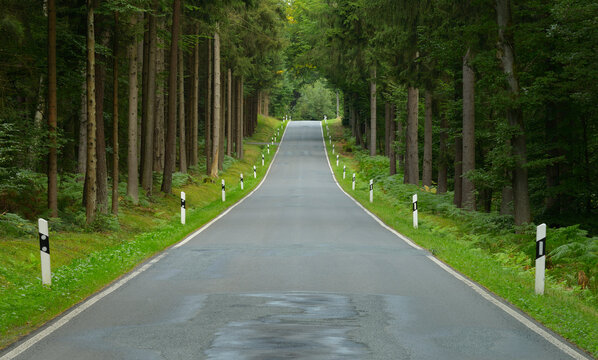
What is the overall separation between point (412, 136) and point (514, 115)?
1735 cm

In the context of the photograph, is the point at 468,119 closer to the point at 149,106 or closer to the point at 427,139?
the point at 427,139

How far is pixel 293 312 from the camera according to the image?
8289mm

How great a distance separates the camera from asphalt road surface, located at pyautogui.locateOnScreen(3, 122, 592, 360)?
6660 millimetres

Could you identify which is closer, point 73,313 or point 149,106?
point 73,313

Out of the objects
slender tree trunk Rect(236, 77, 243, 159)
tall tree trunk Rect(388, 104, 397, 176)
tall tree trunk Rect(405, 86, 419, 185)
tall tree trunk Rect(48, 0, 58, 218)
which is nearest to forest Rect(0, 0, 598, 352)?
tall tree trunk Rect(48, 0, 58, 218)

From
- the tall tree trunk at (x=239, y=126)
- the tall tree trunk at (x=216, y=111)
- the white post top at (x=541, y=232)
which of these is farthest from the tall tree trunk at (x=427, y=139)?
the tall tree trunk at (x=239, y=126)

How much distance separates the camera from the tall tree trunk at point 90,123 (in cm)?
1792

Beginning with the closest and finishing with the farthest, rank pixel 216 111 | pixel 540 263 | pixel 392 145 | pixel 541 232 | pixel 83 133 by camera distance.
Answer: pixel 540 263, pixel 541 232, pixel 83 133, pixel 216 111, pixel 392 145

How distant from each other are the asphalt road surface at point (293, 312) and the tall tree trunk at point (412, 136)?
2043 centimetres

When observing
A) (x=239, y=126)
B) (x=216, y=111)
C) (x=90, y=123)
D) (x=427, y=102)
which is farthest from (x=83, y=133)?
(x=239, y=126)

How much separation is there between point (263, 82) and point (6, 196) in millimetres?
52718

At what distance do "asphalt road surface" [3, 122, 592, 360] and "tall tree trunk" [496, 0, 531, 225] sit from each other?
5.04 metres

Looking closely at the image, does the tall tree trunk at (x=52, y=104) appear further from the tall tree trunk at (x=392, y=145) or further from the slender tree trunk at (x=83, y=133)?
the tall tree trunk at (x=392, y=145)

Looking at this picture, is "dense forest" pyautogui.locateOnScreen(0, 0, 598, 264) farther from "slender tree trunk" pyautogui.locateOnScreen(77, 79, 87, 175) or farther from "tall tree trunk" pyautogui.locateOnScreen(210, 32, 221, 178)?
"tall tree trunk" pyautogui.locateOnScreen(210, 32, 221, 178)
